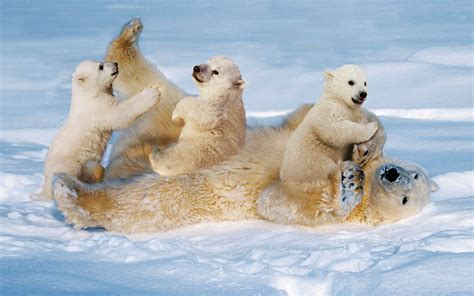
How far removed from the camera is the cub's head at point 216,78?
4086 millimetres

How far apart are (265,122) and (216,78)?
1.71 ft

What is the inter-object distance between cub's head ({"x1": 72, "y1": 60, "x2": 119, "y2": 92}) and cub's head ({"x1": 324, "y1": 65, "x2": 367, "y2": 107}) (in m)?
1.26

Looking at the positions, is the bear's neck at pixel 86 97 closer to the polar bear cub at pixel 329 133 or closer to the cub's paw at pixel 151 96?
the cub's paw at pixel 151 96

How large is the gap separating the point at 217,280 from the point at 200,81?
4.32ft

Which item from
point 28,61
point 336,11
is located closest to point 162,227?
point 28,61

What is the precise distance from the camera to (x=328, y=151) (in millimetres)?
3727

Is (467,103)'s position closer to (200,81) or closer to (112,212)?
(200,81)

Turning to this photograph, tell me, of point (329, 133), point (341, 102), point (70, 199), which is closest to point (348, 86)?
point (341, 102)

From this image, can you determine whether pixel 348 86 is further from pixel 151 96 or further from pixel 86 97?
pixel 86 97

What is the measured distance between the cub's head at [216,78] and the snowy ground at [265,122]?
42 centimetres

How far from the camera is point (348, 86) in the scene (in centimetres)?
370

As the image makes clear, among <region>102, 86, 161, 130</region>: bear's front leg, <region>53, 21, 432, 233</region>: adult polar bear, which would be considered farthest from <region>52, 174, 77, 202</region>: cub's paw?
<region>102, 86, 161, 130</region>: bear's front leg

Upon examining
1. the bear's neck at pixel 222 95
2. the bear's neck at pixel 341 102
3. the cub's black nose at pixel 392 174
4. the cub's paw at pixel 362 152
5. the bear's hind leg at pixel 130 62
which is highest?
the bear's hind leg at pixel 130 62

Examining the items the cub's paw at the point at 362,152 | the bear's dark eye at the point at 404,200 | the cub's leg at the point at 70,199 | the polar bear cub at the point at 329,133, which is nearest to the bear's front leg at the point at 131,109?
the cub's leg at the point at 70,199
